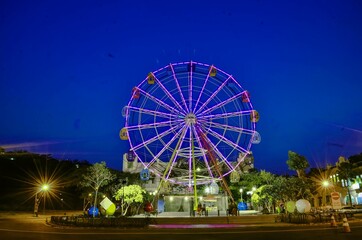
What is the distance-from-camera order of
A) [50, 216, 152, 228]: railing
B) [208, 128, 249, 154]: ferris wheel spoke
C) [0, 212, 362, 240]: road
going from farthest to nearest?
[208, 128, 249, 154]: ferris wheel spoke < [50, 216, 152, 228]: railing < [0, 212, 362, 240]: road

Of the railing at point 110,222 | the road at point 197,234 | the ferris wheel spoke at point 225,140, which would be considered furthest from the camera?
the ferris wheel spoke at point 225,140

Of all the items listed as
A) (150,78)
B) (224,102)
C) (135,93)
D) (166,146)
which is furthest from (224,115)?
(135,93)

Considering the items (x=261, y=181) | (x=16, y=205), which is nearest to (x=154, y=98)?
(x=261, y=181)

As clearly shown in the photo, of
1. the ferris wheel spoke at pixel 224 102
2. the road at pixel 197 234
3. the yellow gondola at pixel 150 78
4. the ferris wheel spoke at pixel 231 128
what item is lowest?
the road at pixel 197 234

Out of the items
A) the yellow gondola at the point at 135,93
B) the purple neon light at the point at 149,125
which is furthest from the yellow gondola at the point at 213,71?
the yellow gondola at the point at 135,93

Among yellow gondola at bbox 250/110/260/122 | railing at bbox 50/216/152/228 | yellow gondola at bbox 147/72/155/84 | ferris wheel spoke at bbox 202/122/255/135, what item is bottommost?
railing at bbox 50/216/152/228

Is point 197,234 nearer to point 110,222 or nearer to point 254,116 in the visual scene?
point 110,222

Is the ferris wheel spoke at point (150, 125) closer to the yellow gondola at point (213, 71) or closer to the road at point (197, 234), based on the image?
the yellow gondola at point (213, 71)

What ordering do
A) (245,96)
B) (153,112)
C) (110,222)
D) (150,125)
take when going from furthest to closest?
(245,96) → (153,112) → (150,125) → (110,222)

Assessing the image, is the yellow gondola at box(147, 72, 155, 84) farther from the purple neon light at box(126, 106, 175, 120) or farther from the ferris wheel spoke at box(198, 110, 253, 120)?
the ferris wheel spoke at box(198, 110, 253, 120)

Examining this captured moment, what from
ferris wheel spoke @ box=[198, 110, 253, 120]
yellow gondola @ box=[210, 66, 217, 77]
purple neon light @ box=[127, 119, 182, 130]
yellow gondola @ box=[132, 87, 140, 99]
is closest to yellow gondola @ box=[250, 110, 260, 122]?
ferris wheel spoke @ box=[198, 110, 253, 120]

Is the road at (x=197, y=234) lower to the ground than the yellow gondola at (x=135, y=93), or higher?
lower

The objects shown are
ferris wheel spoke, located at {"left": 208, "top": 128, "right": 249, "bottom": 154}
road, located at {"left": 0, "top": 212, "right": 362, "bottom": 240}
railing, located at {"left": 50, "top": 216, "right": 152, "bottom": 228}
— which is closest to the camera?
road, located at {"left": 0, "top": 212, "right": 362, "bottom": 240}

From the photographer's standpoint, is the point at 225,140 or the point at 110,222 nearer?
the point at 110,222
